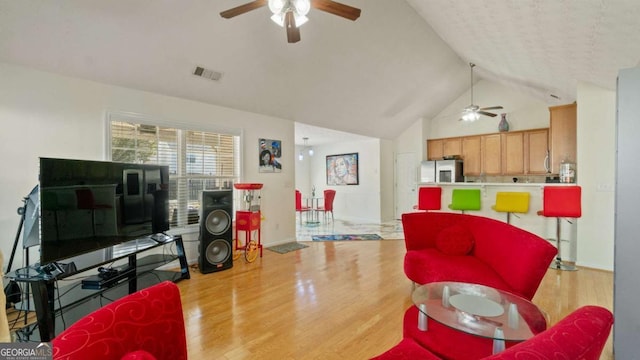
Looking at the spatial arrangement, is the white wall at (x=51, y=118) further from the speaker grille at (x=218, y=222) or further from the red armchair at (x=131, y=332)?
the red armchair at (x=131, y=332)

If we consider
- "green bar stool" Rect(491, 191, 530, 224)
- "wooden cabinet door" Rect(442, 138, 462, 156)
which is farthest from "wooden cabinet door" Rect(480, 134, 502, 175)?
"green bar stool" Rect(491, 191, 530, 224)

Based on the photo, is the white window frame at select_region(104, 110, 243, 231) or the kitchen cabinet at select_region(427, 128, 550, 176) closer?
the white window frame at select_region(104, 110, 243, 231)

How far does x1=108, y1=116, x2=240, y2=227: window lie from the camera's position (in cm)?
352

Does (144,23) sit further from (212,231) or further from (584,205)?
(584,205)

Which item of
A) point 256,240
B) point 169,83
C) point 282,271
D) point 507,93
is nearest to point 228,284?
point 282,271

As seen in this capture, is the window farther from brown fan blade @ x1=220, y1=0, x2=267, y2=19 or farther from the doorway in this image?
the doorway

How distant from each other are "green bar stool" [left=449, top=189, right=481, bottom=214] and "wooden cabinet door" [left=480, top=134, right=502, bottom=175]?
1980mm

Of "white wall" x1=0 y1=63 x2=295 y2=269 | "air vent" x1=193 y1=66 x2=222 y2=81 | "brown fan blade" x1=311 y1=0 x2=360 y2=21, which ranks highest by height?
"air vent" x1=193 y1=66 x2=222 y2=81

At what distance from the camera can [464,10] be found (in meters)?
2.95

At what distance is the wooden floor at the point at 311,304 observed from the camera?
2105mm

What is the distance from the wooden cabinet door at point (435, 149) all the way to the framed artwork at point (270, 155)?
4318 mm

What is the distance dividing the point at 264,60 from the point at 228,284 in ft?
9.40

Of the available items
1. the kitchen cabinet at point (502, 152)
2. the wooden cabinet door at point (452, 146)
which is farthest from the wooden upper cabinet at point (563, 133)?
the wooden cabinet door at point (452, 146)

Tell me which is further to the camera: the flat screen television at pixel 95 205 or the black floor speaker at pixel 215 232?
the black floor speaker at pixel 215 232
